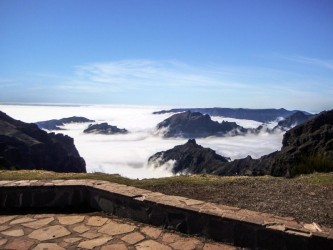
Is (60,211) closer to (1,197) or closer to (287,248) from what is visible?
(1,197)

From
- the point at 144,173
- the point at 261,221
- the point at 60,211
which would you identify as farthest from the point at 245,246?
the point at 144,173

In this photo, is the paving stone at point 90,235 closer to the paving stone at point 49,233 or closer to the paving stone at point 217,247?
the paving stone at point 49,233

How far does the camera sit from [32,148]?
10506 cm

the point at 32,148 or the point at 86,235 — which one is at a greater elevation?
the point at 86,235

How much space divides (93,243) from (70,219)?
1.32 meters

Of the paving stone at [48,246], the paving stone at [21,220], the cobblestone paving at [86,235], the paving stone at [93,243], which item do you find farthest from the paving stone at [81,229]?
the paving stone at [21,220]

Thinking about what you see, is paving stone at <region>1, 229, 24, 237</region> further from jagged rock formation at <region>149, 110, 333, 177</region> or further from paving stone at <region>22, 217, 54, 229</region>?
jagged rock formation at <region>149, 110, 333, 177</region>

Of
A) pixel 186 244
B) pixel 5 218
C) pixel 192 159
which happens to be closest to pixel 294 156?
pixel 186 244

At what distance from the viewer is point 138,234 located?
17.9 feet

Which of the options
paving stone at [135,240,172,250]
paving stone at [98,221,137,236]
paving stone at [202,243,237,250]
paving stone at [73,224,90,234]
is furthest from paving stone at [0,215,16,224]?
paving stone at [202,243,237,250]

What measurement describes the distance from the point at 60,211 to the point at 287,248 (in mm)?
4356

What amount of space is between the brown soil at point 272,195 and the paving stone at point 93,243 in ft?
8.32

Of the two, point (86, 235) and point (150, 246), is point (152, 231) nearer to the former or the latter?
point (150, 246)

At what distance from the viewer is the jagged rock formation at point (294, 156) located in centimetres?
1135
